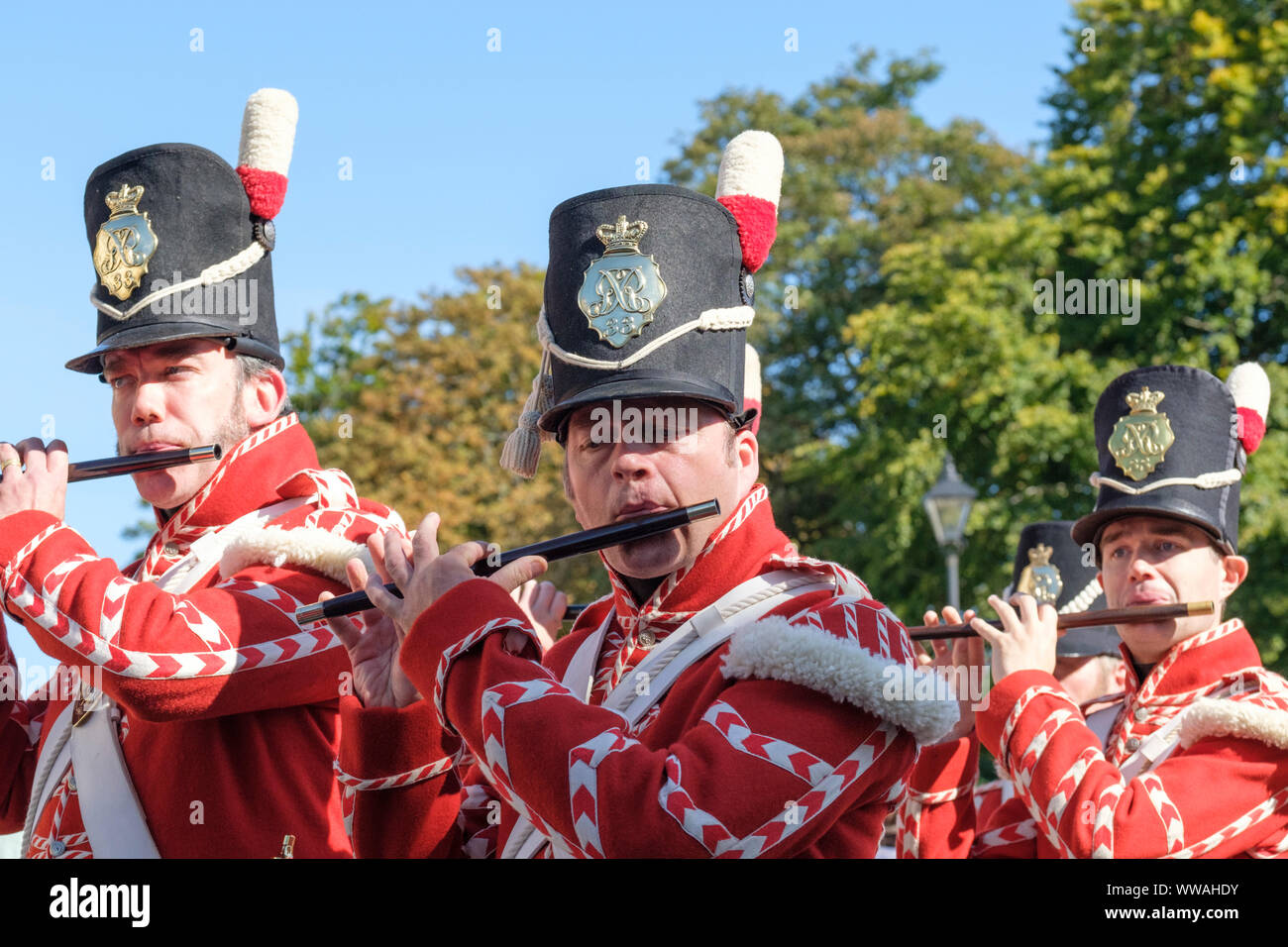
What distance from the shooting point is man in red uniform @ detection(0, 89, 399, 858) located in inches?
154

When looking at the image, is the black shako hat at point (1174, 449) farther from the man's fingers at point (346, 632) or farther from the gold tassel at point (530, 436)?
the man's fingers at point (346, 632)

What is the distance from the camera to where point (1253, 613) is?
1716 cm

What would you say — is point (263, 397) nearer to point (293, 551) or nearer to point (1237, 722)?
point (293, 551)

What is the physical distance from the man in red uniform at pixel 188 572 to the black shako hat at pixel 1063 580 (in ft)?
12.7

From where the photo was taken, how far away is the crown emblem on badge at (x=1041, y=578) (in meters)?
7.68

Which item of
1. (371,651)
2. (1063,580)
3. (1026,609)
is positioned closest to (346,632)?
(371,651)

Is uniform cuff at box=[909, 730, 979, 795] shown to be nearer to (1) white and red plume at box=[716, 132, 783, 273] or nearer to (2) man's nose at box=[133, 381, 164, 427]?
(1) white and red plume at box=[716, 132, 783, 273]

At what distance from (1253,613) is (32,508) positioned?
50.3 feet

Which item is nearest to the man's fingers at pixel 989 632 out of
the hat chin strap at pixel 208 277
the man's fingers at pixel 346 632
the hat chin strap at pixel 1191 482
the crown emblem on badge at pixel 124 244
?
the hat chin strap at pixel 1191 482

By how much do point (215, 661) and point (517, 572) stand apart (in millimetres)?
845

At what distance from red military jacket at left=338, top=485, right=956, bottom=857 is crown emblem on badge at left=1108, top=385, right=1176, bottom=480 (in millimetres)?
2427

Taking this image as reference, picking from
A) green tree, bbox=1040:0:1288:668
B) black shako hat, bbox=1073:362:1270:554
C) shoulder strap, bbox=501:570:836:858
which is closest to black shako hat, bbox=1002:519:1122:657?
black shako hat, bbox=1073:362:1270:554
